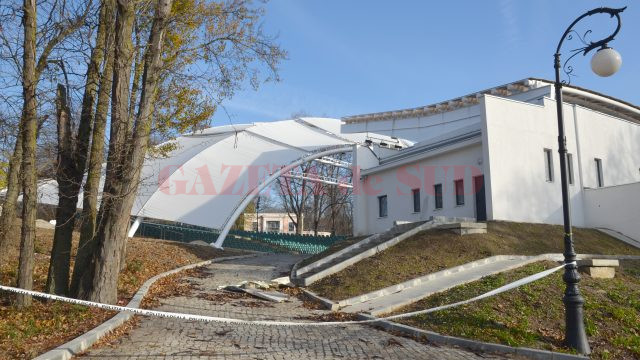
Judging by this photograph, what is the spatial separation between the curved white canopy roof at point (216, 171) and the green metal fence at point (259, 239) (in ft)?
6.24

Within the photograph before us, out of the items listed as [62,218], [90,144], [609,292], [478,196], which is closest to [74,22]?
[90,144]

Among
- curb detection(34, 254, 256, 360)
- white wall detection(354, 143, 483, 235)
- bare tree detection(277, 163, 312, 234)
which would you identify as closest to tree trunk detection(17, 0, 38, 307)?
curb detection(34, 254, 256, 360)

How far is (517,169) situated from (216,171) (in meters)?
21.6

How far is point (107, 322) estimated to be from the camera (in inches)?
330

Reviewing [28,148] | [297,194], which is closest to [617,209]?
[28,148]

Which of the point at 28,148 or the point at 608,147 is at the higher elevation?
the point at 608,147

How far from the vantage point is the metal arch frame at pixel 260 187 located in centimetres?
3226

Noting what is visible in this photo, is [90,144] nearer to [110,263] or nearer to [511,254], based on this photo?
[110,263]

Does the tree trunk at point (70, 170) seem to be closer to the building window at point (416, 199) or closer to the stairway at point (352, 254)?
the stairway at point (352, 254)

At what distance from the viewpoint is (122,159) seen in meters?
10.2

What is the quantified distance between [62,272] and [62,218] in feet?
3.52

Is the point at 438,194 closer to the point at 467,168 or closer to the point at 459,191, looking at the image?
the point at 459,191

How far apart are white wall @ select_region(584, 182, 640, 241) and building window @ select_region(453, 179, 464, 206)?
18.8 feet

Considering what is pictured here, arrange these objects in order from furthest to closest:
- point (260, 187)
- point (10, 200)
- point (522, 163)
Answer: point (260, 187) < point (522, 163) < point (10, 200)
